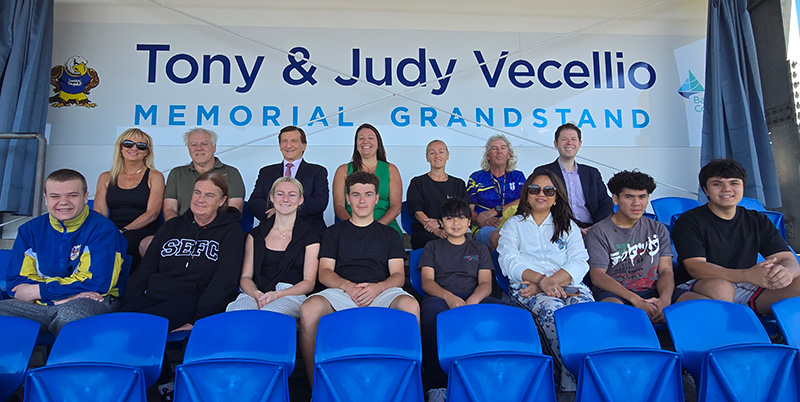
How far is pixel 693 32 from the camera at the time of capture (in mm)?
4629

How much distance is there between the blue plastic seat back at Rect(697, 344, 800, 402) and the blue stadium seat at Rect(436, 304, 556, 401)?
21.4 inches

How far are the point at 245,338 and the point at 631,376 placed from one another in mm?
1284

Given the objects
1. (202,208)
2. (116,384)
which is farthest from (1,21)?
(116,384)

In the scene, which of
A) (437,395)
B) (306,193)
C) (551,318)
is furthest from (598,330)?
(306,193)

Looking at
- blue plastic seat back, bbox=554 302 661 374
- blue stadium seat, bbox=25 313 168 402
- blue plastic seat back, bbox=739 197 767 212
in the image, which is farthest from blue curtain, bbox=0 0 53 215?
blue plastic seat back, bbox=739 197 767 212

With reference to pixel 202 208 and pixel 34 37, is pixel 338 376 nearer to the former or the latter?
pixel 202 208

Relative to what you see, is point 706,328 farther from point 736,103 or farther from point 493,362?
point 736,103

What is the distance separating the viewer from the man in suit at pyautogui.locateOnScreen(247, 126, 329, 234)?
3.09 metres

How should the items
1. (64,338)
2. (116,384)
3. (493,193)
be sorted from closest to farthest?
1. (116,384)
2. (64,338)
3. (493,193)

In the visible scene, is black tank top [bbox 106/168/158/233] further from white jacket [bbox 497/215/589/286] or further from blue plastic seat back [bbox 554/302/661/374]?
blue plastic seat back [bbox 554/302/661/374]

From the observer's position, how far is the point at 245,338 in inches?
68.1

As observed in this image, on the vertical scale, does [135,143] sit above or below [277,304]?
above

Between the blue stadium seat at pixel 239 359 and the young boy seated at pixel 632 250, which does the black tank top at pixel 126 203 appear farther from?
the young boy seated at pixel 632 250

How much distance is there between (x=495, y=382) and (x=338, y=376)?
1.66 feet
